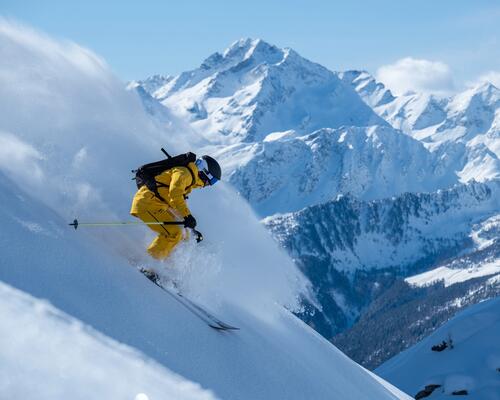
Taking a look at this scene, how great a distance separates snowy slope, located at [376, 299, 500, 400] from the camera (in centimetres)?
2908

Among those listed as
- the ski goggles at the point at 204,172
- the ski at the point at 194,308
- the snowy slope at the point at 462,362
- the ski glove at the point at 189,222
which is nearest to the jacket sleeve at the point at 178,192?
the ski glove at the point at 189,222

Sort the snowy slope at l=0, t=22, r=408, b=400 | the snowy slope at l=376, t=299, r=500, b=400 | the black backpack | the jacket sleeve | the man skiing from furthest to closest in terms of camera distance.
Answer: the snowy slope at l=376, t=299, r=500, b=400
the black backpack
the man skiing
the jacket sleeve
the snowy slope at l=0, t=22, r=408, b=400

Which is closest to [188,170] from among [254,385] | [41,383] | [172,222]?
[172,222]

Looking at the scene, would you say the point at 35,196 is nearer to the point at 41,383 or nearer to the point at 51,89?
the point at 51,89

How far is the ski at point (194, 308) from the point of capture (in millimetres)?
9414

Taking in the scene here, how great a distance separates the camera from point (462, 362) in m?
32.0

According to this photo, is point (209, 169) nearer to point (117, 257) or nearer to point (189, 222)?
point (189, 222)

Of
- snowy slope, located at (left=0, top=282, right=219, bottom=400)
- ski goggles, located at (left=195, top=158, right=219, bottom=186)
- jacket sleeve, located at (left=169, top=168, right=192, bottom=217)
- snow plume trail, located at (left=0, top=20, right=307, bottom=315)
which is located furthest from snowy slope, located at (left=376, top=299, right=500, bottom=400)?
snowy slope, located at (left=0, top=282, right=219, bottom=400)

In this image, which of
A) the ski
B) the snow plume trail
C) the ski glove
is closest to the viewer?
the ski

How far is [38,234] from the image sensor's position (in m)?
8.23

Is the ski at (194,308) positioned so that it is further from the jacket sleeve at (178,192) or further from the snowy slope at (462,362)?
the snowy slope at (462,362)

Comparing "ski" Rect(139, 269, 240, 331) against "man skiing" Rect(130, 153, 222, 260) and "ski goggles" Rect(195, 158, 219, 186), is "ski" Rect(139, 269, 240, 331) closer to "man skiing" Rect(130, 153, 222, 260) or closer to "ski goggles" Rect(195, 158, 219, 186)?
"man skiing" Rect(130, 153, 222, 260)

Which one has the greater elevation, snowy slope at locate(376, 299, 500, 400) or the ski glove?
the ski glove

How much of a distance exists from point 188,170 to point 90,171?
243 centimetres
